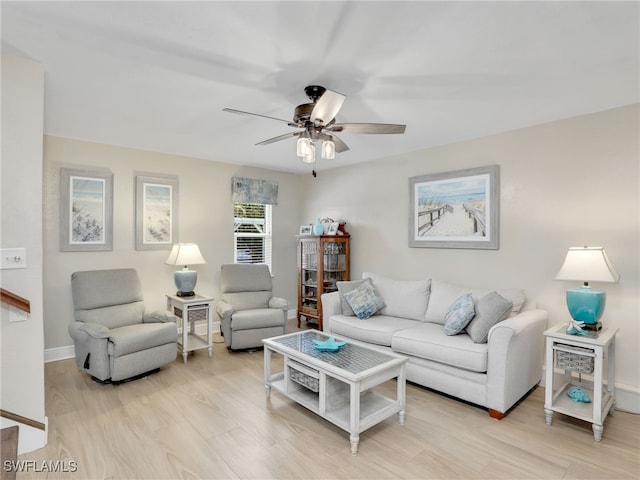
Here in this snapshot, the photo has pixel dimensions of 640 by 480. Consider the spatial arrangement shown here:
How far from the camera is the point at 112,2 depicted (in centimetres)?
166

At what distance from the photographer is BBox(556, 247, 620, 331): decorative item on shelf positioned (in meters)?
2.60

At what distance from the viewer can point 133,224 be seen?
4301 millimetres

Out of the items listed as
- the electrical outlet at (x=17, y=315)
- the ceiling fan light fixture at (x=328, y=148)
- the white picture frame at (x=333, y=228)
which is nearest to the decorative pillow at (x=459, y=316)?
the ceiling fan light fixture at (x=328, y=148)

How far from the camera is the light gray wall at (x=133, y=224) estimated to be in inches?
149

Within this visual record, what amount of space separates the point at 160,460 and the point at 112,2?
8.20 ft

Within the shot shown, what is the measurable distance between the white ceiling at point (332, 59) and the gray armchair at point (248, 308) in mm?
2061

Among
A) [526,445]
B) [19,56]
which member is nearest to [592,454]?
[526,445]

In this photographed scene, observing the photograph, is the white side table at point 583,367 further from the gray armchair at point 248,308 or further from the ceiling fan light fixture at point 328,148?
the gray armchair at point 248,308

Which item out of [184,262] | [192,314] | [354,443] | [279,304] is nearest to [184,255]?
[184,262]

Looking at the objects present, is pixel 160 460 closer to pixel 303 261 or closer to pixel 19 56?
pixel 19 56

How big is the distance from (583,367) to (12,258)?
3.85 metres

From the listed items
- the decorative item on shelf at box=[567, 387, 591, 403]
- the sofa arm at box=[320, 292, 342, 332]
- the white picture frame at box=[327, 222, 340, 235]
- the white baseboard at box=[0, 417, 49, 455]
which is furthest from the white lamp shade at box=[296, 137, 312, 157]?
the decorative item on shelf at box=[567, 387, 591, 403]

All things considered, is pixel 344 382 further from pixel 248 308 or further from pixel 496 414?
pixel 248 308

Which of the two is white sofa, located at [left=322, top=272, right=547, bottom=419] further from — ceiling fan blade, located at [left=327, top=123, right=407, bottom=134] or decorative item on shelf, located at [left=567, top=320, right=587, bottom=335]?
ceiling fan blade, located at [left=327, top=123, right=407, bottom=134]
